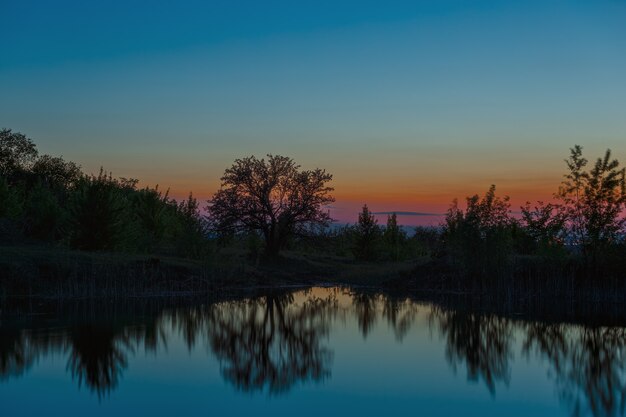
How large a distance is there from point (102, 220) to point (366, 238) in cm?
2326

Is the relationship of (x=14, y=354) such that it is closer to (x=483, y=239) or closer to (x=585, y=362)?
(x=585, y=362)

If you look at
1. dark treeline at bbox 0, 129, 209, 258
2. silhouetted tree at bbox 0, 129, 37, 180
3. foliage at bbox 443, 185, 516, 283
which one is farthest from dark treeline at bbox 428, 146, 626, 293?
silhouetted tree at bbox 0, 129, 37, 180

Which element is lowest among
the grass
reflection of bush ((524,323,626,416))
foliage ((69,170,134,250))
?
reflection of bush ((524,323,626,416))

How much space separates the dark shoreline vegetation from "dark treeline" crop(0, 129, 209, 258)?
0.32ft

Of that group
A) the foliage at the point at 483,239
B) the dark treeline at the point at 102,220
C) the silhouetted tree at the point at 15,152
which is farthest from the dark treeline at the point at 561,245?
the silhouetted tree at the point at 15,152

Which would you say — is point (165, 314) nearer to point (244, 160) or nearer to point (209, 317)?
point (209, 317)

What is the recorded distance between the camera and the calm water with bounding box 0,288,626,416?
492 inches

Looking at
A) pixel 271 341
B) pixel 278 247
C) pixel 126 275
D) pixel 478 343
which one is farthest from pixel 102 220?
pixel 478 343

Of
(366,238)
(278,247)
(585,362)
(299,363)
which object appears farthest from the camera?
Answer: (366,238)

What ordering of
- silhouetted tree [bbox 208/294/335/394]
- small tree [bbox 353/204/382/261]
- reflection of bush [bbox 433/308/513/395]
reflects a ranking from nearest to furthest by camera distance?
silhouetted tree [bbox 208/294/335/394], reflection of bush [bbox 433/308/513/395], small tree [bbox 353/204/382/261]

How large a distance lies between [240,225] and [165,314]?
848 inches

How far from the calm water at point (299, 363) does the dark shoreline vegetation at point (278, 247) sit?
17.5 ft

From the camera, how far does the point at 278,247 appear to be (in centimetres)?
4572

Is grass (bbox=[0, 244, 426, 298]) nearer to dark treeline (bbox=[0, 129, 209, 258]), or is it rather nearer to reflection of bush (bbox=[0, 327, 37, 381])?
dark treeline (bbox=[0, 129, 209, 258])
